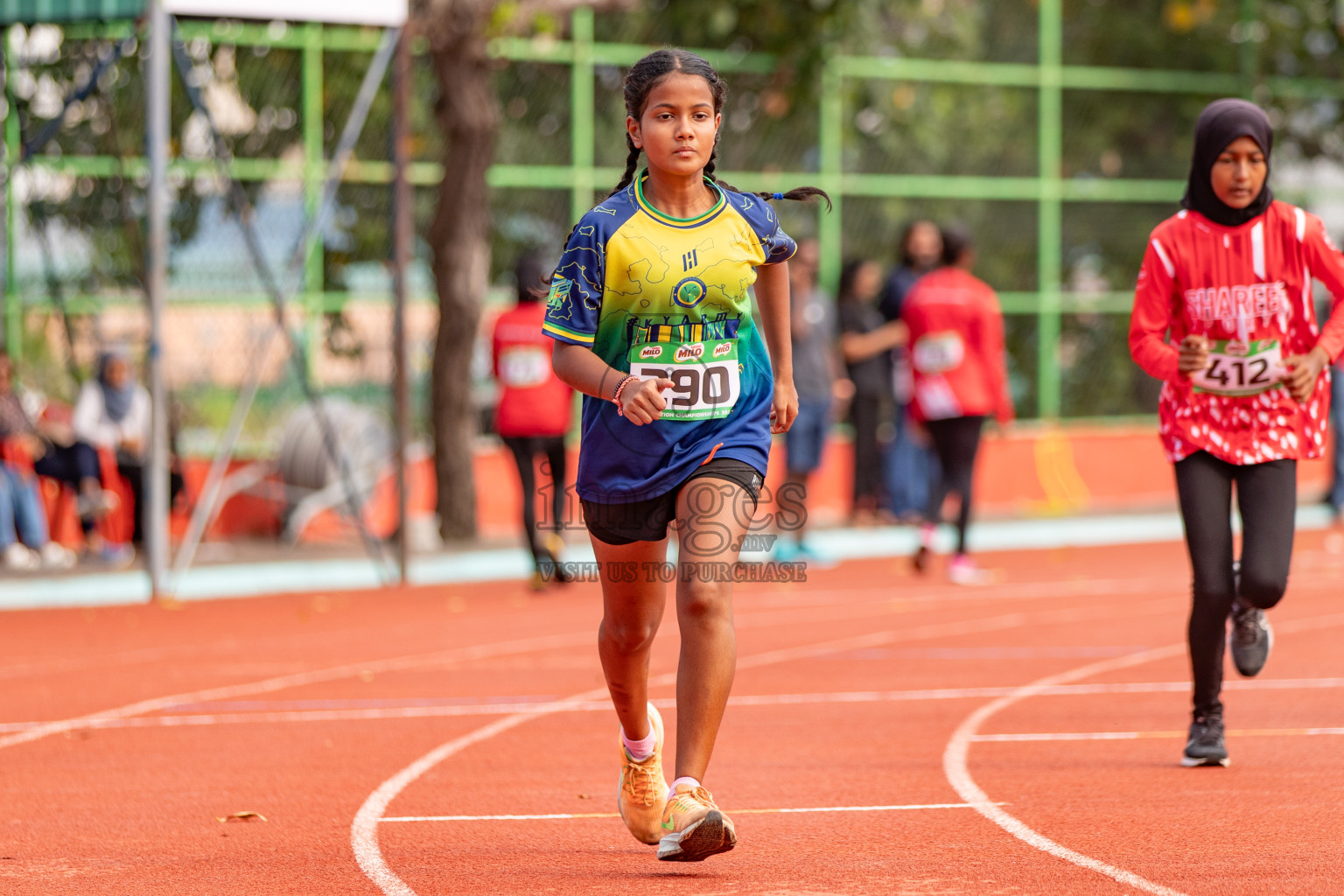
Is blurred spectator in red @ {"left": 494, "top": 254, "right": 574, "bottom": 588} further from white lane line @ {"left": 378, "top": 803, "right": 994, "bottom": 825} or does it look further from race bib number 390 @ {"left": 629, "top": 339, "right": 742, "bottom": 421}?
race bib number 390 @ {"left": 629, "top": 339, "right": 742, "bottom": 421}

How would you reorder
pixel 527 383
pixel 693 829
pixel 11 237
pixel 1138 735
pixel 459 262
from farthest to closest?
pixel 459 262, pixel 11 237, pixel 527 383, pixel 1138 735, pixel 693 829

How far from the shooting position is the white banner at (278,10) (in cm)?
1276

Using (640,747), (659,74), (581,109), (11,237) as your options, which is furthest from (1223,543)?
(581,109)

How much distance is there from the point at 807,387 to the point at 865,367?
2521mm

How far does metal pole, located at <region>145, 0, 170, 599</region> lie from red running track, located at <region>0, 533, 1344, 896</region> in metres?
0.95

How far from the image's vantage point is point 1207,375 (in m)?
6.61

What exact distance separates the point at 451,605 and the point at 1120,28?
11.8 metres

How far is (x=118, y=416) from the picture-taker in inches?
576

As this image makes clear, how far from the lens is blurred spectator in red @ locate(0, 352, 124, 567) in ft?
45.6

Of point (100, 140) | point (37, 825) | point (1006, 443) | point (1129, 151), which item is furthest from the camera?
point (1129, 151)

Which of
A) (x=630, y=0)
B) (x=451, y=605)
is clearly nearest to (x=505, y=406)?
(x=451, y=605)

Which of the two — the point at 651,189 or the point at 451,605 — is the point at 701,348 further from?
the point at 451,605

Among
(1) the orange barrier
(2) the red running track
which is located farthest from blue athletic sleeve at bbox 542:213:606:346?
(1) the orange barrier

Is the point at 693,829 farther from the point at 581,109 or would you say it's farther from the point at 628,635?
the point at 581,109
